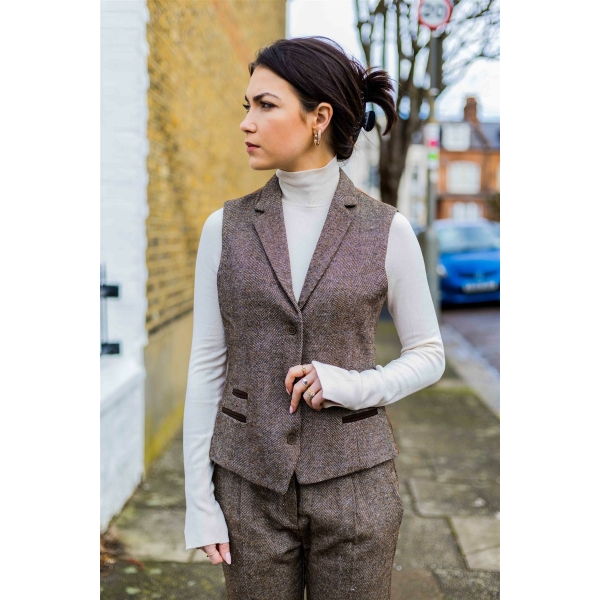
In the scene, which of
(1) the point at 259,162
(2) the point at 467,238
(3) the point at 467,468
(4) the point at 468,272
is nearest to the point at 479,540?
(3) the point at 467,468

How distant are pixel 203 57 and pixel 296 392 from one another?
5.13 m

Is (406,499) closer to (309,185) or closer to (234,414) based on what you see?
(234,414)

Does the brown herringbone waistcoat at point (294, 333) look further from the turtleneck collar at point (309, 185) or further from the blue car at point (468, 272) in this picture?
the blue car at point (468, 272)

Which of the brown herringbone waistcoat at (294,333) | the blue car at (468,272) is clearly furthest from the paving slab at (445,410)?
the blue car at (468,272)

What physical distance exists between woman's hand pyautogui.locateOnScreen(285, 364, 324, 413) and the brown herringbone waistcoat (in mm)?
37

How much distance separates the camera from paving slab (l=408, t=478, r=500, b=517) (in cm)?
415

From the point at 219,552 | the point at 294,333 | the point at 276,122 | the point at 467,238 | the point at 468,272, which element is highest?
the point at 276,122

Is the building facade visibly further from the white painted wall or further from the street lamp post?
the white painted wall

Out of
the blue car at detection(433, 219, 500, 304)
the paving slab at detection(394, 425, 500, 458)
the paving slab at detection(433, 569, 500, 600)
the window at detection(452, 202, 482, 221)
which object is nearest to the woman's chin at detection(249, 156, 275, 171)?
the paving slab at detection(433, 569, 500, 600)

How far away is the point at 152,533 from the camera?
374 centimetres

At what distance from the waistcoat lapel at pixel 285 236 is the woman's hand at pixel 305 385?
0.14 metres

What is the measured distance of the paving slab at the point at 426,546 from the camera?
353 centimetres

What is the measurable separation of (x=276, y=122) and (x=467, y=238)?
12425mm
